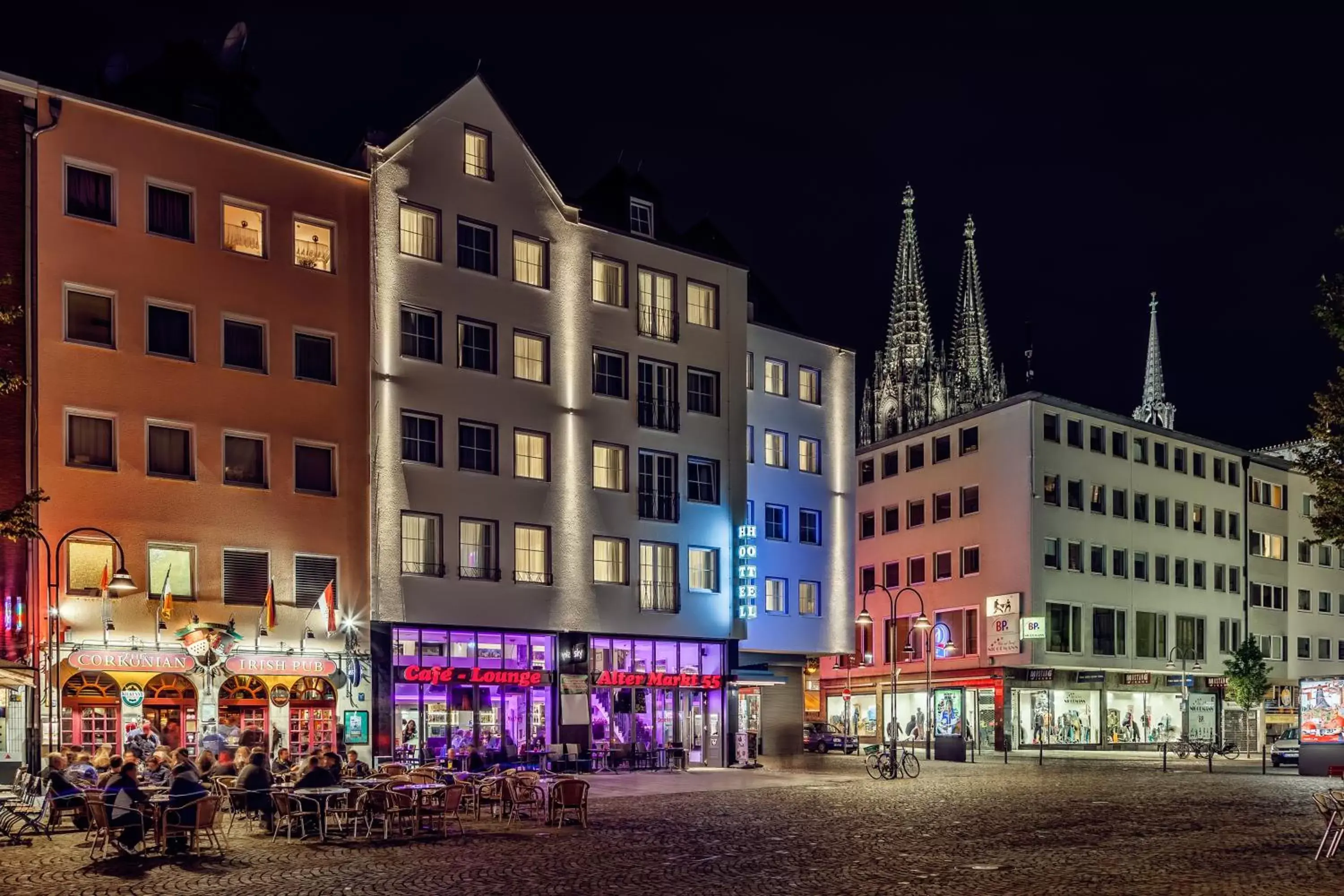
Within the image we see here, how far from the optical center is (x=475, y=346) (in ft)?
149

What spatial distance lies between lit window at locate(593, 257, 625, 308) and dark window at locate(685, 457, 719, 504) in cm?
615

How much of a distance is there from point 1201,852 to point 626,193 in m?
35.3

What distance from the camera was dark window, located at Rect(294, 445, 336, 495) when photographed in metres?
41.0

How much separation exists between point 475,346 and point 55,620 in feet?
54.5

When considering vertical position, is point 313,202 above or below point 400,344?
above

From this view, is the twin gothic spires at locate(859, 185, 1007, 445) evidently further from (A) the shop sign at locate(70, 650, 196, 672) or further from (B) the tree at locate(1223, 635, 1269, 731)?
(A) the shop sign at locate(70, 650, 196, 672)

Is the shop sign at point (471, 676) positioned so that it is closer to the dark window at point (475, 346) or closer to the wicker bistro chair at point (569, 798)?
the dark window at point (475, 346)

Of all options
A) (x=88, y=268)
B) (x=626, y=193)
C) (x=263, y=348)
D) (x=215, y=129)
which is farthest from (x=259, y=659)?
(x=626, y=193)

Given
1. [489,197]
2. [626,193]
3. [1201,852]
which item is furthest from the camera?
[626,193]

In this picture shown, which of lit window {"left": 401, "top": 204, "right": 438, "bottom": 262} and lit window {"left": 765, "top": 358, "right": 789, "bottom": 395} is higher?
lit window {"left": 401, "top": 204, "right": 438, "bottom": 262}

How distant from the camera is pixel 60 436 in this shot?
36250 millimetres

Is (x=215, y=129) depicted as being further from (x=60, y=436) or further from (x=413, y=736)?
(x=413, y=736)

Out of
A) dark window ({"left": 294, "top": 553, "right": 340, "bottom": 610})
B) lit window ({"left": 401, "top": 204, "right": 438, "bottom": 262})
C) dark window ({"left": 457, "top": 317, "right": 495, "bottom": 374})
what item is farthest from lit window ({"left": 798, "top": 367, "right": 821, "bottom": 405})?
dark window ({"left": 294, "top": 553, "right": 340, "bottom": 610})

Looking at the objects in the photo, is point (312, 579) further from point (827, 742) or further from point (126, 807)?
point (827, 742)
